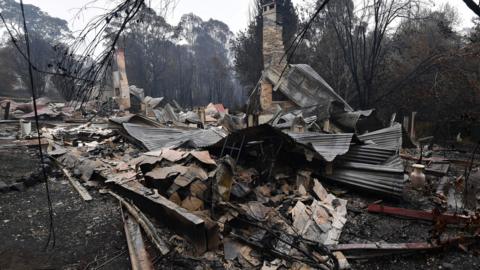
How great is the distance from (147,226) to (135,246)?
39 centimetres

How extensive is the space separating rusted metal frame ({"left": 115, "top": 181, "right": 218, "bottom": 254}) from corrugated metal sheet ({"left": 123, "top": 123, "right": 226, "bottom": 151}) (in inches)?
85.5

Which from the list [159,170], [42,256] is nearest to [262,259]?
[159,170]

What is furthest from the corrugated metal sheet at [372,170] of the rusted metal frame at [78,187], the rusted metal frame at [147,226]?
the rusted metal frame at [78,187]

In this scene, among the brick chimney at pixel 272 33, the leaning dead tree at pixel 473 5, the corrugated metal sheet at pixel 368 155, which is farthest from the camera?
the brick chimney at pixel 272 33

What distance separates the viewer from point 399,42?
1424 cm

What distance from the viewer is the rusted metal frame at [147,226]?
303 centimetres

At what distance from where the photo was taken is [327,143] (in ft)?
17.4

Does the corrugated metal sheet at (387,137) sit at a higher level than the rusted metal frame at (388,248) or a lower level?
higher

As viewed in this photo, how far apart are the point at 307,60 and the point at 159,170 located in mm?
15802

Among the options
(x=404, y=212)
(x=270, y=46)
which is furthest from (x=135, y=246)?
(x=270, y=46)

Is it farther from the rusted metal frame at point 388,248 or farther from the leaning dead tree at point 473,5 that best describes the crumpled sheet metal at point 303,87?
the leaning dead tree at point 473,5

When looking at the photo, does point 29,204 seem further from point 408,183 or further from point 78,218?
point 408,183

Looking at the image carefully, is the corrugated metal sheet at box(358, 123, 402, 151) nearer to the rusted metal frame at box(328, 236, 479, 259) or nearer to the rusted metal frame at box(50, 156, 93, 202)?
the rusted metal frame at box(328, 236, 479, 259)

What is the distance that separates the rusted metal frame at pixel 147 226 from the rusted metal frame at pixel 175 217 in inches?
5.8
